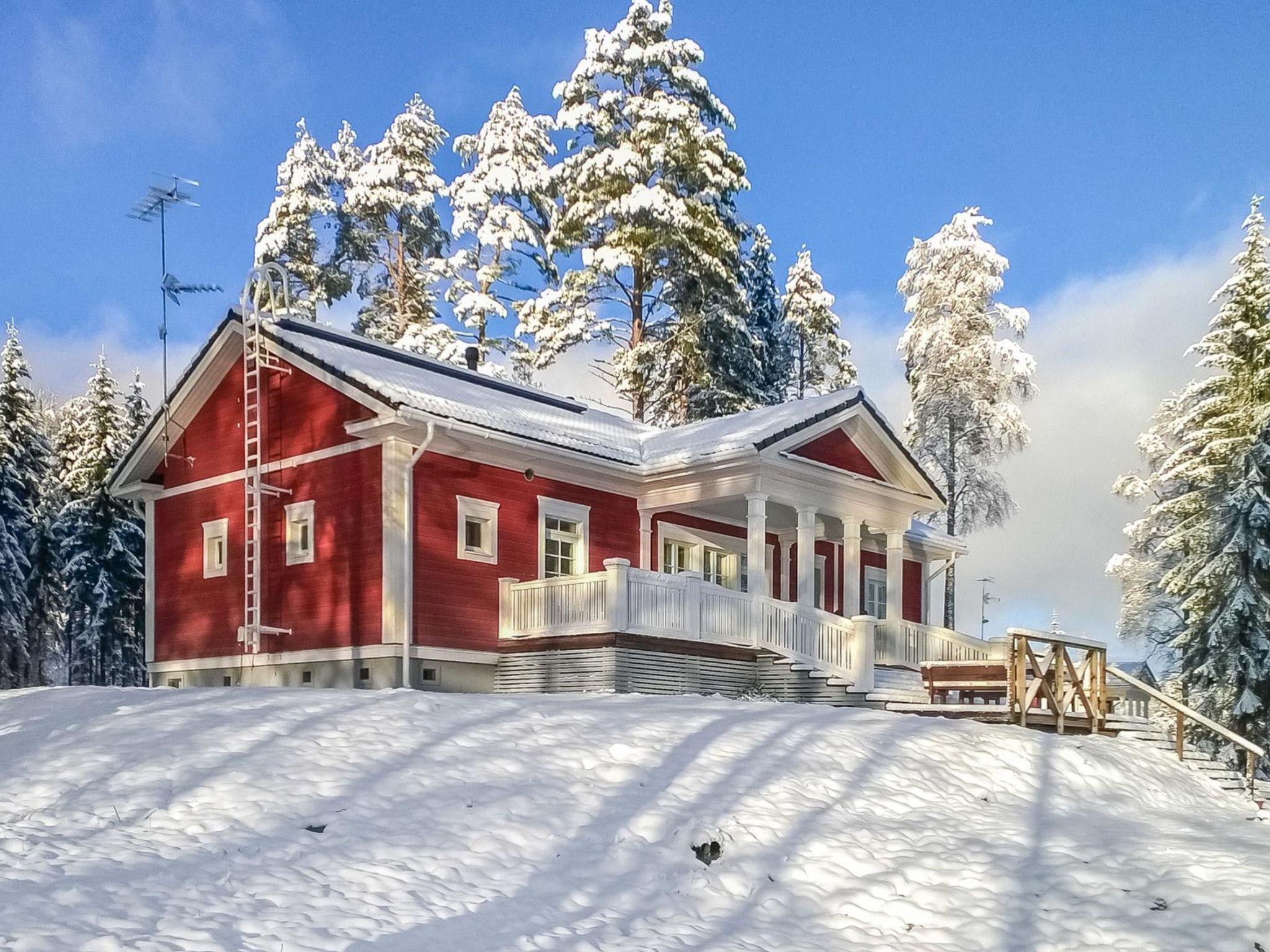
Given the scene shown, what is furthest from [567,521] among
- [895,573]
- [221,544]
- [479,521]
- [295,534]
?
[895,573]

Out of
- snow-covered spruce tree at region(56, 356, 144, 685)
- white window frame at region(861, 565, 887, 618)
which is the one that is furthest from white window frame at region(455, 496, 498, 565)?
snow-covered spruce tree at region(56, 356, 144, 685)

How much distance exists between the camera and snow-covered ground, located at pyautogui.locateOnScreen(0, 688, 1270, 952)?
8.18 meters

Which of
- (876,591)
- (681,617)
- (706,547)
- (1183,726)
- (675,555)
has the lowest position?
(1183,726)

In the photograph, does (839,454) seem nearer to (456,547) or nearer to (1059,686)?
(1059,686)

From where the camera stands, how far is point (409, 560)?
19.6 meters

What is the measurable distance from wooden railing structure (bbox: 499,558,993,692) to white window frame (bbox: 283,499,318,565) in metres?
3.09

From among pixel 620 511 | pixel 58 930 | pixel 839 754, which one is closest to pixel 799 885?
pixel 839 754

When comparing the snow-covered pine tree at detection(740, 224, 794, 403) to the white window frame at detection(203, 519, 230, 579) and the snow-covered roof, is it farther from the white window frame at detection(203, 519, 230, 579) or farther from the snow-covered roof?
the white window frame at detection(203, 519, 230, 579)

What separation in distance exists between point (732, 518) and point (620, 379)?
14599 millimetres

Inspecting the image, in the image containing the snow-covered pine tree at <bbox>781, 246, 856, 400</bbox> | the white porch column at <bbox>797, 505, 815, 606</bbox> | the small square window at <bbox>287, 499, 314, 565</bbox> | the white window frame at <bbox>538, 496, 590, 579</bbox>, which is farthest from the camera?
the snow-covered pine tree at <bbox>781, 246, 856, 400</bbox>

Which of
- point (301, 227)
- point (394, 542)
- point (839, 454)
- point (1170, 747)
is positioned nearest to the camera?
point (394, 542)

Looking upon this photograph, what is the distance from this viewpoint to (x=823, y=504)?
2397 centimetres

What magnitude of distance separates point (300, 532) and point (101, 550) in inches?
755

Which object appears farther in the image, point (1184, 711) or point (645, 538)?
point (645, 538)
